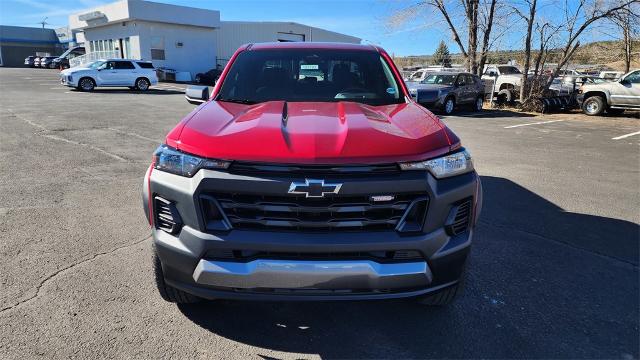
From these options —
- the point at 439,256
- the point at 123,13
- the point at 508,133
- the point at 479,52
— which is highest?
the point at 123,13

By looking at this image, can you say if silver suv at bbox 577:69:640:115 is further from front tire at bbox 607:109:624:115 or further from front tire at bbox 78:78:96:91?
front tire at bbox 78:78:96:91

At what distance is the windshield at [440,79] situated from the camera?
Answer: 17266 mm

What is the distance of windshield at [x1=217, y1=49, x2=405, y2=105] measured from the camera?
3623 mm

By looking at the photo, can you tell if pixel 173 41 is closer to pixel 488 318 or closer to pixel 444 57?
pixel 444 57

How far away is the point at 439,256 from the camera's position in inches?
92.0

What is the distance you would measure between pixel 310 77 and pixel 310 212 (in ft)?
6.12

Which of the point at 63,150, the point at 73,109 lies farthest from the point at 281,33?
the point at 63,150

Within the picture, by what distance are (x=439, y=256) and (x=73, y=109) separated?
49.8 ft

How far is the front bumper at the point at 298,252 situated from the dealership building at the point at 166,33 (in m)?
38.9

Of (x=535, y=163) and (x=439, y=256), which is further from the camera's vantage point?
(x=535, y=163)

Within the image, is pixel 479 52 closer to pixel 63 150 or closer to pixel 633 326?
pixel 63 150

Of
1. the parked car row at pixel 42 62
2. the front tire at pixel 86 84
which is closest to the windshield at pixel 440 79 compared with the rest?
the front tire at pixel 86 84

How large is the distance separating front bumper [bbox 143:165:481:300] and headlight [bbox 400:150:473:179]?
5 centimetres

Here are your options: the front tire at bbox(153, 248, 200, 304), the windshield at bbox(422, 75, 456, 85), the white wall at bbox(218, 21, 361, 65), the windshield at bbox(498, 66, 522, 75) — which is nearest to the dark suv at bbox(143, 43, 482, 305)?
the front tire at bbox(153, 248, 200, 304)
